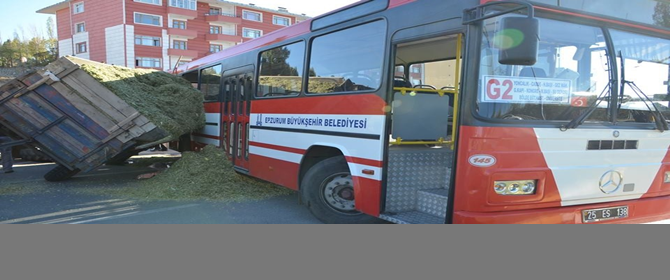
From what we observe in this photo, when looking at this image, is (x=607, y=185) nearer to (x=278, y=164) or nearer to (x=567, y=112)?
(x=567, y=112)

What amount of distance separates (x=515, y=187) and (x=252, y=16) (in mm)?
47962

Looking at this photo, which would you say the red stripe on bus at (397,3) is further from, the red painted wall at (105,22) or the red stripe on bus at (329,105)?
the red painted wall at (105,22)

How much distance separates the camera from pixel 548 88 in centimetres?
360

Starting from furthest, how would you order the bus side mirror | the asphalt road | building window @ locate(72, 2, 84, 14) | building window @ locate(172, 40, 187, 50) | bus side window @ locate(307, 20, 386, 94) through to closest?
building window @ locate(172, 40, 187, 50), building window @ locate(72, 2, 84, 14), the asphalt road, bus side window @ locate(307, 20, 386, 94), the bus side mirror

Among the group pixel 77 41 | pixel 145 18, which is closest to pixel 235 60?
pixel 145 18

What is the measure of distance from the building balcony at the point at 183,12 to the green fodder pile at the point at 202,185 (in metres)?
38.2

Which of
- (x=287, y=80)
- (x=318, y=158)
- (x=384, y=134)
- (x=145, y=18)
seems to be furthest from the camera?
(x=145, y=18)

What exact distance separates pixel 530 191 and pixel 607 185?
0.87m

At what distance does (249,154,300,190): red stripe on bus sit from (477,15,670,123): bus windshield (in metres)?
2.99

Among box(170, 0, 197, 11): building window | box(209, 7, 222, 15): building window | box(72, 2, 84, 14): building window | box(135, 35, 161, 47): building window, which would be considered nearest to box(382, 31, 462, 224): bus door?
box(135, 35, 161, 47): building window

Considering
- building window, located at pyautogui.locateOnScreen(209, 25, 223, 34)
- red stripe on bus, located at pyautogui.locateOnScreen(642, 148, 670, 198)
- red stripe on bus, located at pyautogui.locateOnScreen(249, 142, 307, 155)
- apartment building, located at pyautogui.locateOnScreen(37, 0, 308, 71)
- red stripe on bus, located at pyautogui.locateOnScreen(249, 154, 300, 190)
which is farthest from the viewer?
building window, located at pyautogui.locateOnScreen(209, 25, 223, 34)

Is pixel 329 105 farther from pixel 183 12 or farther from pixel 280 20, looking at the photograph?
pixel 280 20

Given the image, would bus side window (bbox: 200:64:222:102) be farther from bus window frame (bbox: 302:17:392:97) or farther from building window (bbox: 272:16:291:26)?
building window (bbox: 272:16:291:26)

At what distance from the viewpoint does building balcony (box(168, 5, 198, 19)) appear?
41.3 meters
